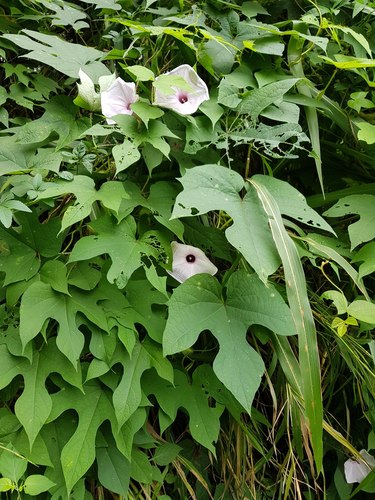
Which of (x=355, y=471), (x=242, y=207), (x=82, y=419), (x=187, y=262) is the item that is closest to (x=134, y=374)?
(x=82, y=419)

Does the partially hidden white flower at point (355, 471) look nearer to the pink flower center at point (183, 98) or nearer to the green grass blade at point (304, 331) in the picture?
the green grass blade at point (304, 331)

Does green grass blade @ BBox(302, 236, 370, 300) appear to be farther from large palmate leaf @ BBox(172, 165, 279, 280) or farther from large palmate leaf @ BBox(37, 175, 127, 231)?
large palmate leaf @ BBox(37, 175, 127, 231)

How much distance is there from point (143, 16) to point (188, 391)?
906 mm

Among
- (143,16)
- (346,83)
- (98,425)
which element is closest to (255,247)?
(98,425)

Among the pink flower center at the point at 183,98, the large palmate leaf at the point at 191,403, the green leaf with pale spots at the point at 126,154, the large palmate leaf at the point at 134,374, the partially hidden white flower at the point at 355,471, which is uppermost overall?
the pink flower center at the point at 183,98

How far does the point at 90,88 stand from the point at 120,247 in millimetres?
329

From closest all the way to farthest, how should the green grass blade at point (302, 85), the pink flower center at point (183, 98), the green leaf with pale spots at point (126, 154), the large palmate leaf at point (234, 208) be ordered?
1. the large palmate leaf at point (234, 208)
2. the green leaf with pale spots at point (126, 154)
3. the pink flower center at point (183, 98)
4. the green grass blade at point (302, 85)

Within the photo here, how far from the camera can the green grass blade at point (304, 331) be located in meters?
0.81


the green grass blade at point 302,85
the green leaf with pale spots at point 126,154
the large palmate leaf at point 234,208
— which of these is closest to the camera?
the large palmate leaf at point 234,208

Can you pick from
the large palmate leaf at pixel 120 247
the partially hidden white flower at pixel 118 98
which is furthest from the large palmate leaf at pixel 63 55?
the large palmate leaf at pixel 120 247

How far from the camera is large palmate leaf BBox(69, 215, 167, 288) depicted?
87 centimetres

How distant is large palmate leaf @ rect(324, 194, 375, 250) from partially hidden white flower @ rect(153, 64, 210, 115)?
0.33 metres

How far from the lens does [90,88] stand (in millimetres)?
1013

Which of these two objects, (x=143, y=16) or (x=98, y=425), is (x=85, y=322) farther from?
(x=143, y=16)
